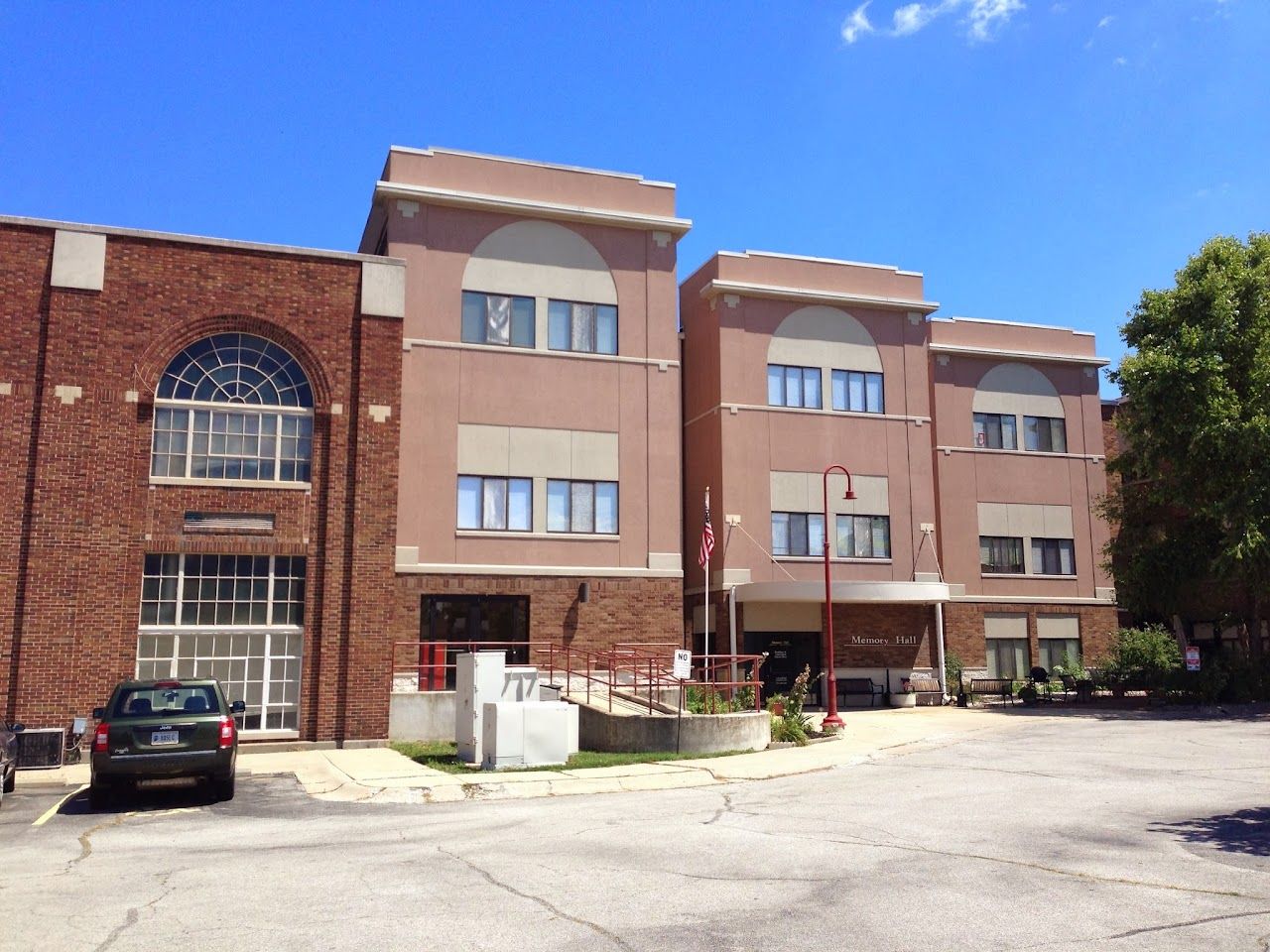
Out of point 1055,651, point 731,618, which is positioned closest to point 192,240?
point 731,618

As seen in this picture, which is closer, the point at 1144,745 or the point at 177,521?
the point at 1144,745

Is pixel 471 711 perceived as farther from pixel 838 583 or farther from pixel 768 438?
pixel 768 438

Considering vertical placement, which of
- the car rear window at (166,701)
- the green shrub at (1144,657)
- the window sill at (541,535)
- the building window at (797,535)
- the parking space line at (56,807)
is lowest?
the parking space line at (56,807)

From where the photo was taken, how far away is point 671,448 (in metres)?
30.3

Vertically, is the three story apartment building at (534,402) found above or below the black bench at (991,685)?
above

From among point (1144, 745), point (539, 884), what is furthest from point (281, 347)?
point (1144, 745)

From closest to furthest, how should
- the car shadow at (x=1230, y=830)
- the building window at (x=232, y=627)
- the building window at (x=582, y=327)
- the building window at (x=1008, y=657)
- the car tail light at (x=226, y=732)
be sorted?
the car shadow at (x=1230, y=830) → the car tail light at (x=226, y=732) → the building window at (x=232, y=627) → the building window at (x=582, y=327) → the building window at (x=1008, y=657)

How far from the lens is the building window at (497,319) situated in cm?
2923

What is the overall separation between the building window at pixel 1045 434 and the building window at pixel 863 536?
7.53 meters

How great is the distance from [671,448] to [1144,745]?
1379 centimetres

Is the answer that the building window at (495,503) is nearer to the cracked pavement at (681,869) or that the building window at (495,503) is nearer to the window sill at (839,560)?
the window sill at (839,560)

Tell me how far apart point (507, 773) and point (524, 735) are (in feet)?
3.08

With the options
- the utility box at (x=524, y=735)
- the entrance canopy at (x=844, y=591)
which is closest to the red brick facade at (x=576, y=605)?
the entrance canopy at (x=844, y=591)

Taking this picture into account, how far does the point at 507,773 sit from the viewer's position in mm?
18516
